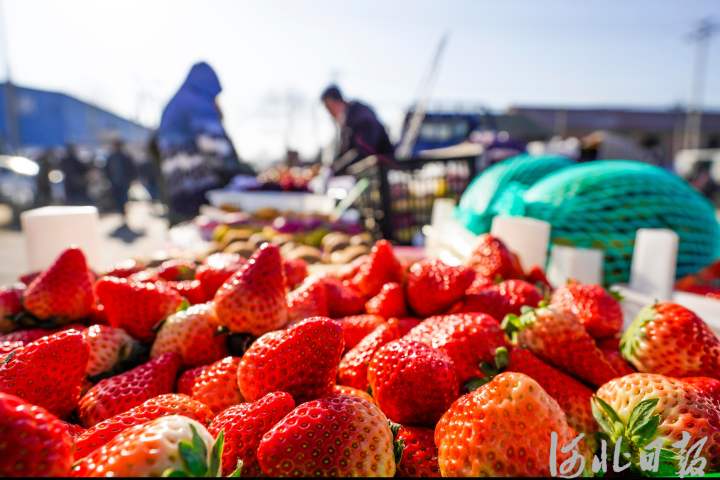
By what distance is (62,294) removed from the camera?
146cm

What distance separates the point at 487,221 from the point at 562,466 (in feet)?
6.15

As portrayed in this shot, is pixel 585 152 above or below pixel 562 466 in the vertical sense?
above

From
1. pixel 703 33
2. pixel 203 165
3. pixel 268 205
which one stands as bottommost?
pixel 268 205

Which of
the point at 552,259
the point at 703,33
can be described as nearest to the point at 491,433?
the point at 552,259

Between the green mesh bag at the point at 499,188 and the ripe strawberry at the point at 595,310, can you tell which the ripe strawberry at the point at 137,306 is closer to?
the ripe strawberry at the point at 595,310

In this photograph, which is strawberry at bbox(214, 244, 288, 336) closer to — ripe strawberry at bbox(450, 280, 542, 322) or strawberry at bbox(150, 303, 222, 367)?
strawberry at bbox(150, 303, 222, 367)

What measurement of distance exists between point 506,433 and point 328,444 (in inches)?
10.7

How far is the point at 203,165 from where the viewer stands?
530 cm

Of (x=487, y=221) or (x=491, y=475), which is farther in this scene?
(x=487, y=221)

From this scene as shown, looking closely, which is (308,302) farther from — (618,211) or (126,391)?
(618,211)

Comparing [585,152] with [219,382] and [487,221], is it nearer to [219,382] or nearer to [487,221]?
[487,221]

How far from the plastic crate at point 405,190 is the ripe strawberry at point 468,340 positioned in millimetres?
2375

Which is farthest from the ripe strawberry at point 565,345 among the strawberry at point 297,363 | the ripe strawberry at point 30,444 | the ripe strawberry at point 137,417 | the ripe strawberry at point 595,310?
the ripe strawberry at point 30,444

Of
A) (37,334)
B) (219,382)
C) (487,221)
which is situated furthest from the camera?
(487,221)
